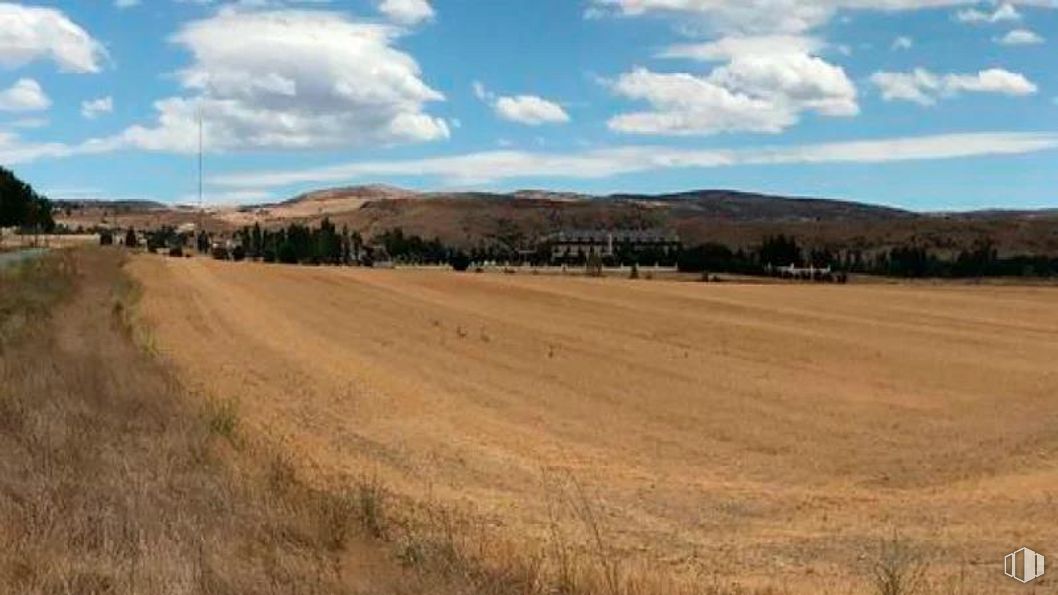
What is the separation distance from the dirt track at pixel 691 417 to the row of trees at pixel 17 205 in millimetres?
83621

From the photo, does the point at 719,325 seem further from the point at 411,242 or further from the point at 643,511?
the point at 411,242

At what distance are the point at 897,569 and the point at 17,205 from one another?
131m

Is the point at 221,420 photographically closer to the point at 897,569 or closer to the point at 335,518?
the point at 335,518

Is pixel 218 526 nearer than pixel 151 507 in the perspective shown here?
Yes

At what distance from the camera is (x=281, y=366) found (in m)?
30.8

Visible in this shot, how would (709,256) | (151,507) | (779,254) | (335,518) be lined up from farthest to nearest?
(779,254) < (709,256) < (335,518) < (151,507)

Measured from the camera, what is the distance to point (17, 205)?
128750 millimetres

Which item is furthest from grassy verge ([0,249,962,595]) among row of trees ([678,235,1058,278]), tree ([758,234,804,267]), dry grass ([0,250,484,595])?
tree ([758,234,804,267])

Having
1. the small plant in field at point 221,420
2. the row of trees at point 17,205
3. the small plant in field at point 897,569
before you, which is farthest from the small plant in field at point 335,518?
the row of trees at point 17,205

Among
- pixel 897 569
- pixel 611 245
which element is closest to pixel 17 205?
pixel 611 245

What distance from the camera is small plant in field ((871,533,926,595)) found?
28.2ft

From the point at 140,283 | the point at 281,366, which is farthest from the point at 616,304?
the point at 281,366

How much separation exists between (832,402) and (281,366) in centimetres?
1314

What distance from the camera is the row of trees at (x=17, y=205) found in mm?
127000
